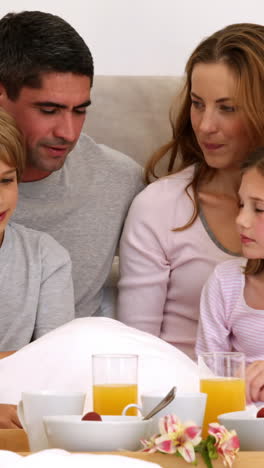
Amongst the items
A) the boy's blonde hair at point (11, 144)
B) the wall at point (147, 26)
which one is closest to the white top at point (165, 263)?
the boy's blonde hair at point (11, 144)

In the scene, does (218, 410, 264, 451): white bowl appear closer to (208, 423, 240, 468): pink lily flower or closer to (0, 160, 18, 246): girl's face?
(208, 423, 240, 468): pink lily flower

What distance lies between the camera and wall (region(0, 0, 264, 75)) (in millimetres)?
3055

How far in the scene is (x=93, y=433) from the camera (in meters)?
1.01

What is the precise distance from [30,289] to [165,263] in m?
0.41

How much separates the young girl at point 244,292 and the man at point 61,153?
0.40m

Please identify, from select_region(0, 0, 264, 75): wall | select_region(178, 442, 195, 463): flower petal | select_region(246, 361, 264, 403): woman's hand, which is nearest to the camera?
select_region(178, 442, 195, 463): flower petal

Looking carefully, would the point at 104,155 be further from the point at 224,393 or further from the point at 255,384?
the point at 224,393

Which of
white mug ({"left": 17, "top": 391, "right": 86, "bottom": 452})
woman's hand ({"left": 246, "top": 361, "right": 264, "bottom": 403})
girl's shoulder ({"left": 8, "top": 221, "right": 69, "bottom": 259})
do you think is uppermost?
white mug ({"left": 17, "top": 391, "right": 86, "bottom": 452})

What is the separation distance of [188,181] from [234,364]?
1.24 m

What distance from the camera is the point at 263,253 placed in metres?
2.07

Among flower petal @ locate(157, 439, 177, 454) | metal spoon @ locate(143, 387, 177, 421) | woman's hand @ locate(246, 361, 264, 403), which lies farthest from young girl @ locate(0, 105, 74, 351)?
flower petal @ locate(157, 439, 177, 454)

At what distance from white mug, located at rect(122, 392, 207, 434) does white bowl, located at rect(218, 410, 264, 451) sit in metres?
0.04

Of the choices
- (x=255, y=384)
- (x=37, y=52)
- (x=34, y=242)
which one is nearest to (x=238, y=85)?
(x=37, y=52)

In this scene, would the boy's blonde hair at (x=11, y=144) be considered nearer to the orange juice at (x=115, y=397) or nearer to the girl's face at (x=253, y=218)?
the girl's face at (x=253, y=218)
